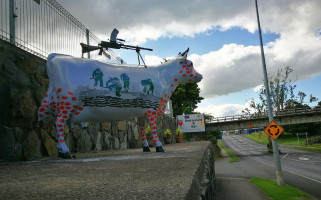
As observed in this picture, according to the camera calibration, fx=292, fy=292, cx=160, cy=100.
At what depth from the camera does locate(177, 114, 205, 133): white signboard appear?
1232 inches

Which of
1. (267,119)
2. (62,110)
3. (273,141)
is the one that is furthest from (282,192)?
(267,119)

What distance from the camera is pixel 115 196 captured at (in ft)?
5.65

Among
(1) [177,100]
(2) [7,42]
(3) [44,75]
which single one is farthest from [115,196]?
(1) [177,100]

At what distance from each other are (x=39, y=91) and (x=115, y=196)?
4.72m

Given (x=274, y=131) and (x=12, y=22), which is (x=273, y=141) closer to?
(x=274, y=131)

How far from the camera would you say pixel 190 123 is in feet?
104

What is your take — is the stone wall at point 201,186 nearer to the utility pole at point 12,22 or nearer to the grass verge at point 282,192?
the utility pole at point 12,22

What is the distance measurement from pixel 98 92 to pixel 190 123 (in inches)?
1051

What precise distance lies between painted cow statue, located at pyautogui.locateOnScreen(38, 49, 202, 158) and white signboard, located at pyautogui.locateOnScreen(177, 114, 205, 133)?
24.4m

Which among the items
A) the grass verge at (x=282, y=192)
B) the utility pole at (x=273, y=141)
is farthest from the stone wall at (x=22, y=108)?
the utility pole at (x=273, y=141)

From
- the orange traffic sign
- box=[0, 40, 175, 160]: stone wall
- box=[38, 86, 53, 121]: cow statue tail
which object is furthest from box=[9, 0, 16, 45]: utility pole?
the orange traffic sign

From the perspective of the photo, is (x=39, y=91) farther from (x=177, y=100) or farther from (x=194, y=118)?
(x=177, y=100)

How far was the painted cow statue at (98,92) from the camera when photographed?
17.3 ft

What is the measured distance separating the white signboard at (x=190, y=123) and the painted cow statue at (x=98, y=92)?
2437 centimetres
